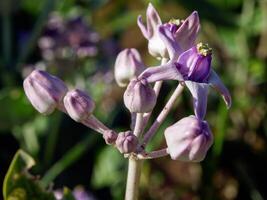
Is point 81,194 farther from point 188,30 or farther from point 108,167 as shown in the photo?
point 188,30

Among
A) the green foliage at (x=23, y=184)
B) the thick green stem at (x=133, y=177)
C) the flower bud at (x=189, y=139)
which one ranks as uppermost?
the flower bud at (x=189, y=139)

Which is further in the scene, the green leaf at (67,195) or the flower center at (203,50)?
the green leaf at (67,195)

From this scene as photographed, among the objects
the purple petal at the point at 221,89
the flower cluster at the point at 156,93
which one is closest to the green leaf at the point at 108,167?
the flower cluster at the point at 156,93

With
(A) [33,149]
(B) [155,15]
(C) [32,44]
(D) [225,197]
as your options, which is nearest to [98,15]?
(C) [32,44]

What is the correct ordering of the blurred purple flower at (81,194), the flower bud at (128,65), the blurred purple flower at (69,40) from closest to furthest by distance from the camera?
the flower bud at (128,65)
the blurred purple flower at (81,194)
the blurred purple flower at (69,40)

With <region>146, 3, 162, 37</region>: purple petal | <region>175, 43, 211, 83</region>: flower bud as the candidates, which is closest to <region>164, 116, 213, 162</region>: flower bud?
<region>175, 43, 211, 83</region>: flower bud

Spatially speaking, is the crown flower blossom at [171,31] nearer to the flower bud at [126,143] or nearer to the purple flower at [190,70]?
the purple flower at [190,70]

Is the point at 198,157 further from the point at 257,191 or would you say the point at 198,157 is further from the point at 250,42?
the point at 250,42
